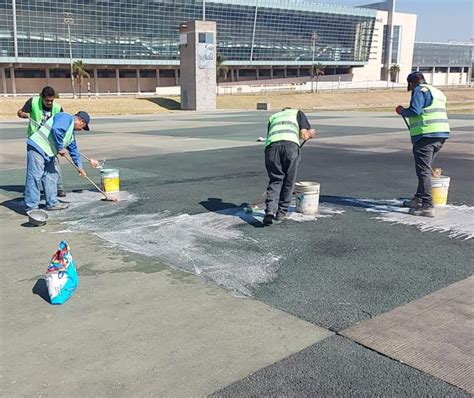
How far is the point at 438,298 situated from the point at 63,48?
92584 millimetres

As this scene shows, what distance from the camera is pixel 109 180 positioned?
8469 millimetres

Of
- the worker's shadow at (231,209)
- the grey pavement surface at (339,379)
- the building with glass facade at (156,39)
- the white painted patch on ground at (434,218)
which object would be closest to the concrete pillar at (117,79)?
the building with glass facade at (156,39)

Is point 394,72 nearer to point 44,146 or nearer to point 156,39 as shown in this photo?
point 156,39

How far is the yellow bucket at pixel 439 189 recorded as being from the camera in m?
7.37

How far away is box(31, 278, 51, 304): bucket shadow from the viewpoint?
4.37 m

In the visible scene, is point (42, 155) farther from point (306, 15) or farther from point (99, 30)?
point (306, 15)

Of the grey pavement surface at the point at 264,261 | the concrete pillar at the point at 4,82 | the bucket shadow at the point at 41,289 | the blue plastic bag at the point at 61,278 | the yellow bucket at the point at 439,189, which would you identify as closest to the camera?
the grey pavement surface at the point at 264,261

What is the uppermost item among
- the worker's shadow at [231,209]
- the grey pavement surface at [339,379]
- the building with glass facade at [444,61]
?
the building with glass facade at [444,61]

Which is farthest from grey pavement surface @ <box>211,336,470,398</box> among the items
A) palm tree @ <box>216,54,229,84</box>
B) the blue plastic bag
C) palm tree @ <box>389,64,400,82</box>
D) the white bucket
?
palm tree @ <box>389,64,400,82</box>

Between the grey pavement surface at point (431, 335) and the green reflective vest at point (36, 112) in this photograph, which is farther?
the green reflective vest at point (36, 112)

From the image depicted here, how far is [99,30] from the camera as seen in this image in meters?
89.0

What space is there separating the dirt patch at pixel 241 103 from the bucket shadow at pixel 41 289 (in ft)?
129

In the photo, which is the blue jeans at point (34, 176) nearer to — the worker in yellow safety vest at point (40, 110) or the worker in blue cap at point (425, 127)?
the worker in yellow safety vest at point (40, 110)

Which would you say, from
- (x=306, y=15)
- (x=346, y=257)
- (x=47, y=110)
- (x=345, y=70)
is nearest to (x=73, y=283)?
(x=346, y=257)
